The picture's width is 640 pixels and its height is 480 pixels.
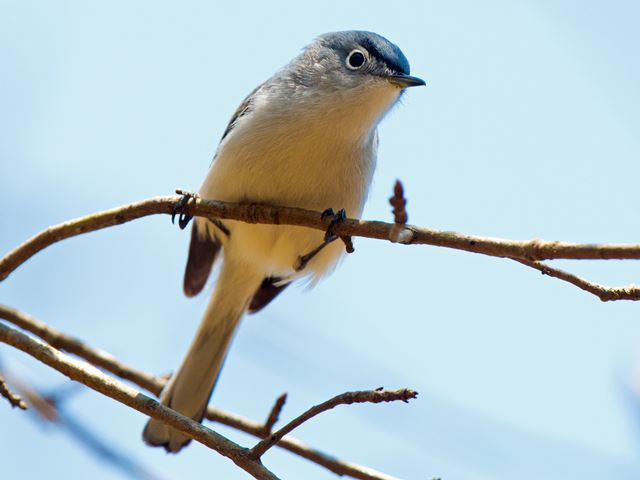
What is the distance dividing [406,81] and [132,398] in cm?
194

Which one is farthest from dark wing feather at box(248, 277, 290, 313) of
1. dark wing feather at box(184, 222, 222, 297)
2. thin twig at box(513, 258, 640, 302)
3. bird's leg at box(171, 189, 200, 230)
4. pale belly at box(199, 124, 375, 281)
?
thin twig at box(513, 258, 640, 302)

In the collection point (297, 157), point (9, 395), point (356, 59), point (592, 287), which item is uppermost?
point (356, 59)

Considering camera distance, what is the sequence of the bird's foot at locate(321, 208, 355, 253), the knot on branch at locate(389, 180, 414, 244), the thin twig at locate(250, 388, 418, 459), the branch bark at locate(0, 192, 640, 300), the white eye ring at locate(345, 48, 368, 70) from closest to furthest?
the branch bark at locate(0, 192, 640, 300), the thin twig at locate(250, 388, 418, 459), the knot on branch at locate(389, 180, 414, 244), the bird's foot at locate(321, 208, 355, 253), the white eye ring at locate(345, 48, 368, 70)

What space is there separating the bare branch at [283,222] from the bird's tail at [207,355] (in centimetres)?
99

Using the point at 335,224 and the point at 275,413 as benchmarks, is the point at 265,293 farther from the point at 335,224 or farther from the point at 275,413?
the point at 335,224

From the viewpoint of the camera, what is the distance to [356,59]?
11.8ft

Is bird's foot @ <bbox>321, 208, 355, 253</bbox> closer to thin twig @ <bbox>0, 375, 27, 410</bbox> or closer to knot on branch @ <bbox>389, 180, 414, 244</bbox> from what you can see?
knot on branch @ <bbox>389, 180, 414, 244</bbox>

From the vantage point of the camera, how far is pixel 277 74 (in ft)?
12.7

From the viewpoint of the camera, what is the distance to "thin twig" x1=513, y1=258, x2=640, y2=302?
1915mm

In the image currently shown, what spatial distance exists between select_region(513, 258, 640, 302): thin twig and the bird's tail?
1.92 metres

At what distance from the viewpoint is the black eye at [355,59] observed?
3.57 m

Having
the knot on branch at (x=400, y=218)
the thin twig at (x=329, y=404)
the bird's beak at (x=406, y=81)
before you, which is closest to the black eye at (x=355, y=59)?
the bird's beak at (x=406, y=81)

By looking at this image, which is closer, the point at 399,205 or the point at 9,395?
the point at 399,205

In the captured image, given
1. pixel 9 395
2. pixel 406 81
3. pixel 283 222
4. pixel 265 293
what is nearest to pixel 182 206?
pixel 283 222
